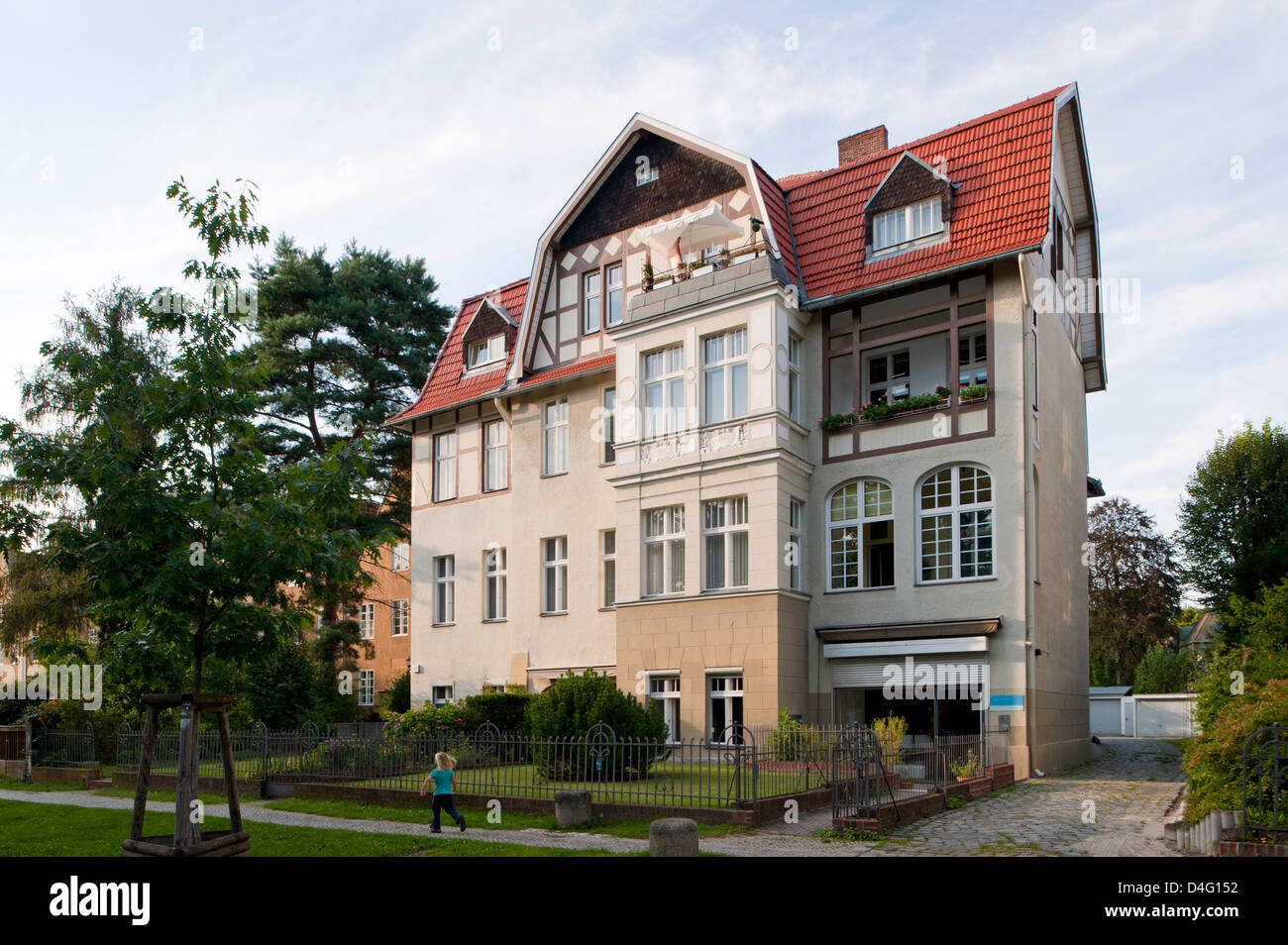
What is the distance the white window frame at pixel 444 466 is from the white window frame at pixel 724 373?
409 inches

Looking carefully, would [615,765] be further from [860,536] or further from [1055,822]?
[860,536]

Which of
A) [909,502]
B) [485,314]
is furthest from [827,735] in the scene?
[485,314]

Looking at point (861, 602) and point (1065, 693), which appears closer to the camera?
point (861, 602)

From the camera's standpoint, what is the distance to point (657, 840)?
34.8 feet

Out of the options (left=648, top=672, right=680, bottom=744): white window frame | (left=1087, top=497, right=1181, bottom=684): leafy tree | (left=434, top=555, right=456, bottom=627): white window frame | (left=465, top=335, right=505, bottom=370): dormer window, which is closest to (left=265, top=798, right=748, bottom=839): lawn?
(left=648, top=672, right=680, bottom=744): white window frame

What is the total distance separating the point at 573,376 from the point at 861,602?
9.67 meters

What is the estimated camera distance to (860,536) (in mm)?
23359

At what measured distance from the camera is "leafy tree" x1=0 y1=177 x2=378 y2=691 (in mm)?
10109

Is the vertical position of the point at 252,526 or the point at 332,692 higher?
the point at 252,526

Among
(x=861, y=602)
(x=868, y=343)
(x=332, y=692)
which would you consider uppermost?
(x=868, y=343)

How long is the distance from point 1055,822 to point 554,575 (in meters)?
16.4

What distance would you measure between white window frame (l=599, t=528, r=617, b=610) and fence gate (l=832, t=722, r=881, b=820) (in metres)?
12.9

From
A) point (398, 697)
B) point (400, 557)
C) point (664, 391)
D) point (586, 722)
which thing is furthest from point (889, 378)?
point (400, 557)
